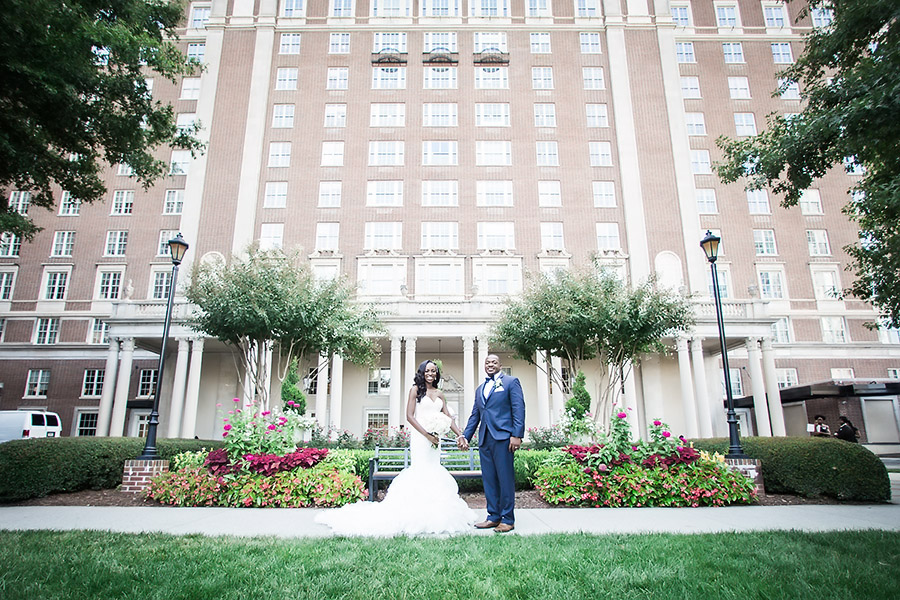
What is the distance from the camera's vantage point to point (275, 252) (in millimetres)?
20125

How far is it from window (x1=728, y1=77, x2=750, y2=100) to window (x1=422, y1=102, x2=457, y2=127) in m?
21.2

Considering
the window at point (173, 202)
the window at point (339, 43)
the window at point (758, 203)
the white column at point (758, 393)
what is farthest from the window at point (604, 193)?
the window at point (173, 202)

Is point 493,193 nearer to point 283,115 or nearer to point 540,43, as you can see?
point 540,43

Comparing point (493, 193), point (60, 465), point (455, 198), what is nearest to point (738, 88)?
point (493, 193)

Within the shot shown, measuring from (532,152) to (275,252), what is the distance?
2158 cm

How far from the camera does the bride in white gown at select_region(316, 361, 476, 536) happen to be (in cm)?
690

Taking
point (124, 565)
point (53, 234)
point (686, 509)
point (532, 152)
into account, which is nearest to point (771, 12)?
point (532, 152)

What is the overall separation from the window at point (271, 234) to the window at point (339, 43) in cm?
1402

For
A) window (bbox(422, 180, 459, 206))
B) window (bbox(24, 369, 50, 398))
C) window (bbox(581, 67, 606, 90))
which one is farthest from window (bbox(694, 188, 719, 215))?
window (bbox(24, 369, 50, 398))

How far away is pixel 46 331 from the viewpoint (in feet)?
120

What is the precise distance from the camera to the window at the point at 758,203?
38.1 m

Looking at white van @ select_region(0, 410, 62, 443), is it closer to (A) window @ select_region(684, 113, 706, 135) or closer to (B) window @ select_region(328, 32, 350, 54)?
(B) window @ select_region(328, 32, 350, 54)

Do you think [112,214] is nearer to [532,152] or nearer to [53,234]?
[53,234]

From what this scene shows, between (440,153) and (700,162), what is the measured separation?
61.9 ft
